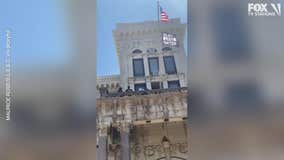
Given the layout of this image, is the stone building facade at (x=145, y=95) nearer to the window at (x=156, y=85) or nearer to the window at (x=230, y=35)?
the window at (x=156, y=85)

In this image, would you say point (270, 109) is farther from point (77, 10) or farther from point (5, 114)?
point (5, 114)

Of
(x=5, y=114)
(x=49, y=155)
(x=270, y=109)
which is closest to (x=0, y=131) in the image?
(x=5, y=114)

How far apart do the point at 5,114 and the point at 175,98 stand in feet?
3.64

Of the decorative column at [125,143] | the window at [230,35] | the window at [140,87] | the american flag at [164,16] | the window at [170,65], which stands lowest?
the decorative column at [125,143]

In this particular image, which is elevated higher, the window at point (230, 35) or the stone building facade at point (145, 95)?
the window at point (230, 35)

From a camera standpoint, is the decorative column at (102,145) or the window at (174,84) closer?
the decorative column at (102,145)

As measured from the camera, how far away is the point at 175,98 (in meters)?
2.99

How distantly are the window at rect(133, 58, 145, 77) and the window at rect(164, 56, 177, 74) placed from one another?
7.5 inches

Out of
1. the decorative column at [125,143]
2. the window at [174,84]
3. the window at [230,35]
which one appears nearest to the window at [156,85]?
the window at [174,84]

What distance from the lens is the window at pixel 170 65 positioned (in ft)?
9.55

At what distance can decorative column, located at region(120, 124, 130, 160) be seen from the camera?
3.14 metres

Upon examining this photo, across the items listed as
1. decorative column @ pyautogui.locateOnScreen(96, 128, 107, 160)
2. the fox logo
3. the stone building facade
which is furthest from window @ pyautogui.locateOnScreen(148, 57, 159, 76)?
the fox logo

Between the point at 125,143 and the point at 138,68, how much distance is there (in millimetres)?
585

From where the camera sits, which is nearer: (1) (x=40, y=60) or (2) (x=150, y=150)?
(1) (x=40, y=60)
